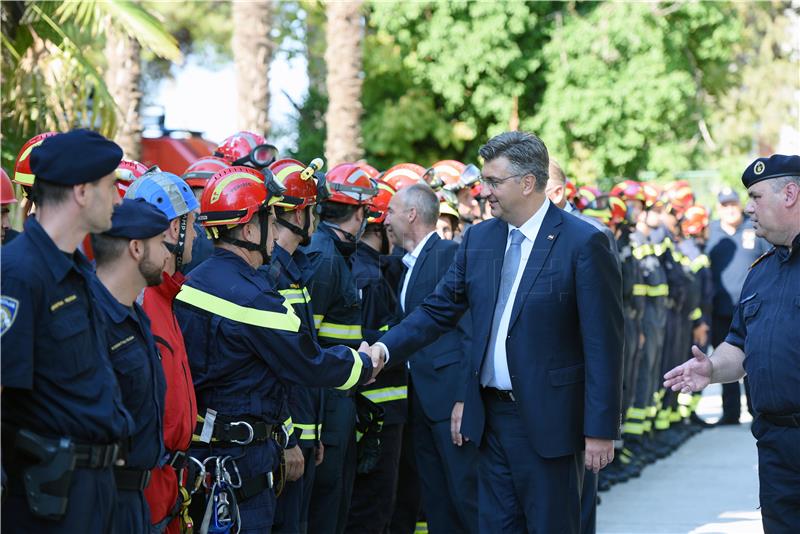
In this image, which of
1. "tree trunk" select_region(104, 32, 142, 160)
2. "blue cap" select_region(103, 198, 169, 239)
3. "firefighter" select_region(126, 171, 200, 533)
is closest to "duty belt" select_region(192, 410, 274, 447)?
"firefighter" select_region(126, 171, 200, 533)

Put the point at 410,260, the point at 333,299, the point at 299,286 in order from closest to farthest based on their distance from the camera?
the point at 299,286 → the point at 333,299 → the point at 410,260

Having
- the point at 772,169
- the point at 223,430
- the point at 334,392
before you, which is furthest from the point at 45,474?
the point at 772,169

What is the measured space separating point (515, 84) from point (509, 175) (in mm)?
16458

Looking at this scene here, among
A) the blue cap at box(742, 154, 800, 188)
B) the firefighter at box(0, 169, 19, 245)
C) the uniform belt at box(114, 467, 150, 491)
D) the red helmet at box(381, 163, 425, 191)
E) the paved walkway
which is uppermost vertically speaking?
the red helmet at box(381, 163, 425, 191)

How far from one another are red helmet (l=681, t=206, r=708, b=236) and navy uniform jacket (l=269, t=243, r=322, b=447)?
1049cm

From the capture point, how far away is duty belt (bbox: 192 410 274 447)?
5535mm

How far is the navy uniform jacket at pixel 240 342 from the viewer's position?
5.52 metres

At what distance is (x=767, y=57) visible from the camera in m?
33.4

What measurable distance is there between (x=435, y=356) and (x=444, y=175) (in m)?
2.77

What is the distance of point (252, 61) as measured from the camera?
1723cm

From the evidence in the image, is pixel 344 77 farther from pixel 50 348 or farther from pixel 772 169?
pixel 50 348

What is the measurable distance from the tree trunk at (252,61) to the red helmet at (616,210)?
6.46 m

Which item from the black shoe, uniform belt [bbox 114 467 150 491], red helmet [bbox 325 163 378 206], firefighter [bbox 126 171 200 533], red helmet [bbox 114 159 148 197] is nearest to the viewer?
uniform belt [bbox 114 467 150 491]

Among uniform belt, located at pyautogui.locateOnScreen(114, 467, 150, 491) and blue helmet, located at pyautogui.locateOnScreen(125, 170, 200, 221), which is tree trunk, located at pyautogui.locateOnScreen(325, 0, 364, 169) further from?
uniform belt, located at pyautogui.locateOnScreen(114, 467, 150, 491)
